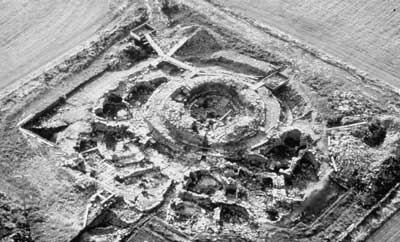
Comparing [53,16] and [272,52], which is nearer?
[272,52]

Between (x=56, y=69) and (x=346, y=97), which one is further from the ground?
(x=56, y=69)

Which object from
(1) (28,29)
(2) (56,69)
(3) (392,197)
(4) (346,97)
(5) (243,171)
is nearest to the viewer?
(3) (392,197)

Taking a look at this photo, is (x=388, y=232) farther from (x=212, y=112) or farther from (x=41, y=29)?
(x=41, y=29)

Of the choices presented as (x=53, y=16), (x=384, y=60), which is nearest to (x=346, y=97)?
(x=384, y=60)

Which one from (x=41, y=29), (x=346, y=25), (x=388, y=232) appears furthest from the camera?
(x=346, y=25)

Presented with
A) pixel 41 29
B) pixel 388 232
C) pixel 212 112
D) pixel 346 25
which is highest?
pixel 41 29

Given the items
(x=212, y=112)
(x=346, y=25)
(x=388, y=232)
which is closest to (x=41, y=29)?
(x=212, y=112)

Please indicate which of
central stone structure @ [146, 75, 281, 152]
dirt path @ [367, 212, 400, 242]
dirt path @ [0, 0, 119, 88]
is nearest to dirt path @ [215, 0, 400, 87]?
central stone structure @ [146, 75, 281, 152]

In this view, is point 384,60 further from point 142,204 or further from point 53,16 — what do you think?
point 53,16
